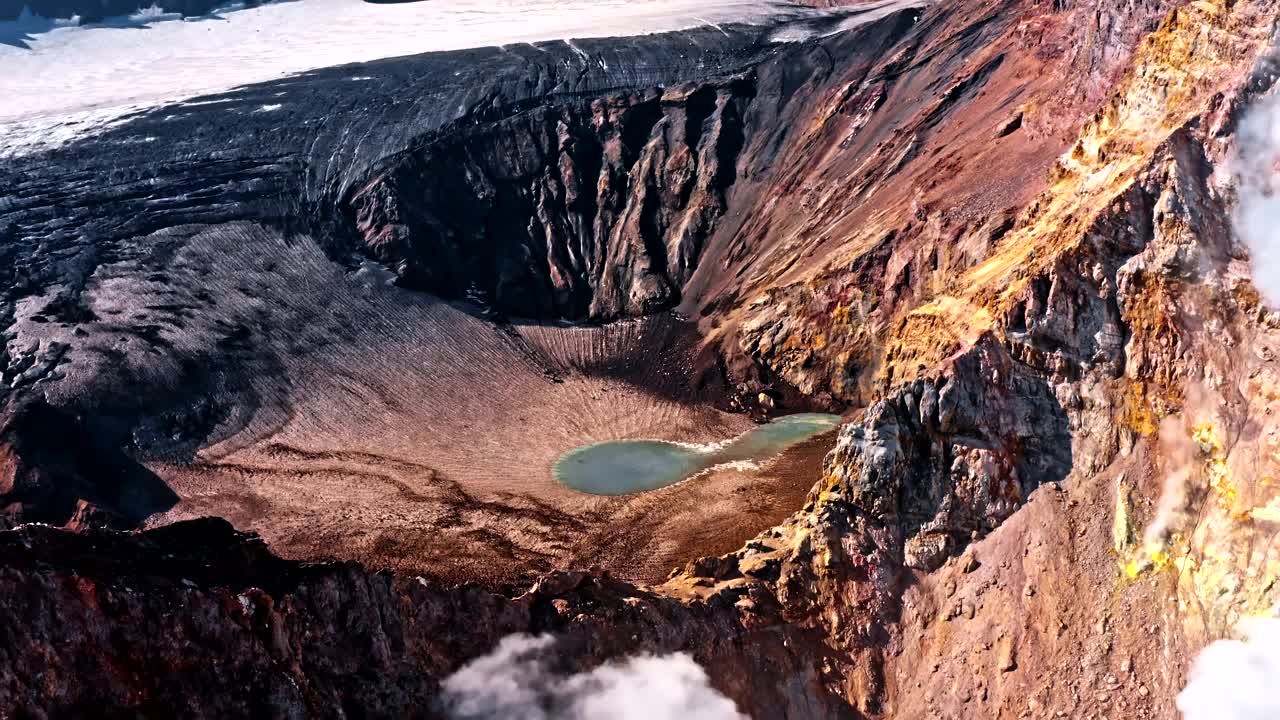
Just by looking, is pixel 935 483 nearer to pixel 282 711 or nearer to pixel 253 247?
pixel 282 711

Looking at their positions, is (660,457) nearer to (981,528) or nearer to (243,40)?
(981,528)

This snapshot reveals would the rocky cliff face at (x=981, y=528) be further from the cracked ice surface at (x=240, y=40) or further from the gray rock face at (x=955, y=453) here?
the cracked ice surface at (x=240, y=40)

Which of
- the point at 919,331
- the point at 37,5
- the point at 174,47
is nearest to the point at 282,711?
the point at 919,331

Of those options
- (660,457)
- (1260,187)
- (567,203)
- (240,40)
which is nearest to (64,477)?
(660,457)

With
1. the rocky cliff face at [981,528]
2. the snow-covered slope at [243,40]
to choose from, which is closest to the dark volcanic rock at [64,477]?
the rocky cliff face at [981,528]

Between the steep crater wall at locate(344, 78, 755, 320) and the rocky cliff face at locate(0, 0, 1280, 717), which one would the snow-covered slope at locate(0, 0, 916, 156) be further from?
the rocky cliff face at locate(0, 0, 1280, 717)
